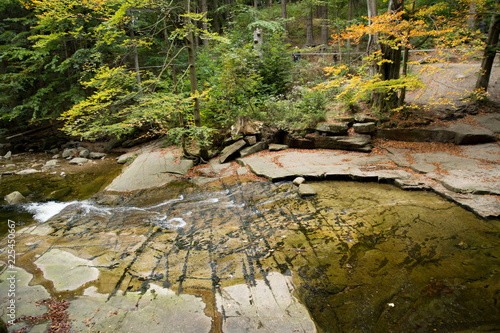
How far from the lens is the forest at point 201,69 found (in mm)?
7832

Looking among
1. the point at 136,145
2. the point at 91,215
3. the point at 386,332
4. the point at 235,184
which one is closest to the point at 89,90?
the point at 136,145

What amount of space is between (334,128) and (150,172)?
305 inches

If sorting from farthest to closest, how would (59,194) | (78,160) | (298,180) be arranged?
(78,160), (59,194), (298,180)

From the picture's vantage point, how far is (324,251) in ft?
14.6

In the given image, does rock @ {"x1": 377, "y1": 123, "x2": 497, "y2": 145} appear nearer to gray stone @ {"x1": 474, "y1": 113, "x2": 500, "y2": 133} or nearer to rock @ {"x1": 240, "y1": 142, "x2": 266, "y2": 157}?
gray stone @ {"x1": 474, "y1": 113, "x2": 500, "y2": 133}

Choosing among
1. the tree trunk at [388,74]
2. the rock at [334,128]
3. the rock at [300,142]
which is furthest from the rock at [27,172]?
the tree trunk at [388,74]

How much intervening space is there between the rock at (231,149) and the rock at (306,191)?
432 cm

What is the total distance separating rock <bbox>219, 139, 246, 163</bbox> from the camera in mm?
10368

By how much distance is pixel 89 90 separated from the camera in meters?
15.9

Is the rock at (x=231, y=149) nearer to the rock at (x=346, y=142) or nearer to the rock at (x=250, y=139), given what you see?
the rock at (x=250, y=139)

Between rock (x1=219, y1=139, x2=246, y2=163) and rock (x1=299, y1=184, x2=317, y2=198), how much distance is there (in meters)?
4.32

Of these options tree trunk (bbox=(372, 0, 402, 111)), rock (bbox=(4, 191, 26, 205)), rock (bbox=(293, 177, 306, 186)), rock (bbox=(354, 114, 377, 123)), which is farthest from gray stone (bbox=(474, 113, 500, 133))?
rock (bbox=(4, 191, 26, 205))

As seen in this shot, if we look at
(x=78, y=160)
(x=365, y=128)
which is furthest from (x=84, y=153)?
(x=365, y=128)

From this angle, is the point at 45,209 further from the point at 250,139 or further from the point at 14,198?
the point at 250,139
